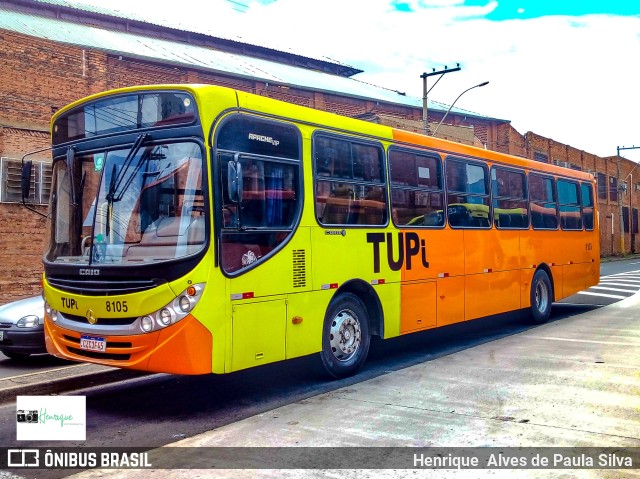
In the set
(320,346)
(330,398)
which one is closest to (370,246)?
(320,346)

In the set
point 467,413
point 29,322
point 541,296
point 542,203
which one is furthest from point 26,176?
point 541,296

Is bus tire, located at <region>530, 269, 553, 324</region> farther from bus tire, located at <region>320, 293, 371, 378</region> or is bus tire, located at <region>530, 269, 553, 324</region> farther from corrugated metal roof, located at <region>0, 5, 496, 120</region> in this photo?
corrugated metal roof, located at <region>0, 5, 496, 120</region>

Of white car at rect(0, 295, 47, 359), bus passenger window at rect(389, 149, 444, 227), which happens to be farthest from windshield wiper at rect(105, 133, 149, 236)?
bus passenger window at rect(389, 149, 444, 227)

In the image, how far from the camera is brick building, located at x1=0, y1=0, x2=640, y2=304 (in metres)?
17.9

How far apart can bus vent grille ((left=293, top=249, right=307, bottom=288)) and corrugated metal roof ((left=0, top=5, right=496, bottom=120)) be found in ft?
56.2

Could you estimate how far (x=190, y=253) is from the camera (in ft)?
20.2

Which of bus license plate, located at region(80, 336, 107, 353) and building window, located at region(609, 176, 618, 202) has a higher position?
building window, located at region(609, 176, 618, 202)

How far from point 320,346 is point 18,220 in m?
13.3

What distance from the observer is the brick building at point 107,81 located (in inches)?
704

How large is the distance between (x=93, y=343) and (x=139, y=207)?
1446mm

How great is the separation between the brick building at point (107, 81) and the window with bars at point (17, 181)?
3cm

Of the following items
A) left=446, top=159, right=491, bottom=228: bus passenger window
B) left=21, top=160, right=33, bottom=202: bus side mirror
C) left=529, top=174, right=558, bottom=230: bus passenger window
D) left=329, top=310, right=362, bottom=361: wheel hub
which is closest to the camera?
left=21, top=160, right=33, bottom=202: bus side mirror

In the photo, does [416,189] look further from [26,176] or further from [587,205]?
[587,205]

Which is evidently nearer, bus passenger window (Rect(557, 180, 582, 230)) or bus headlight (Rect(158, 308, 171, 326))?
bus headlight (Rect(158, 308, 171, 326))
